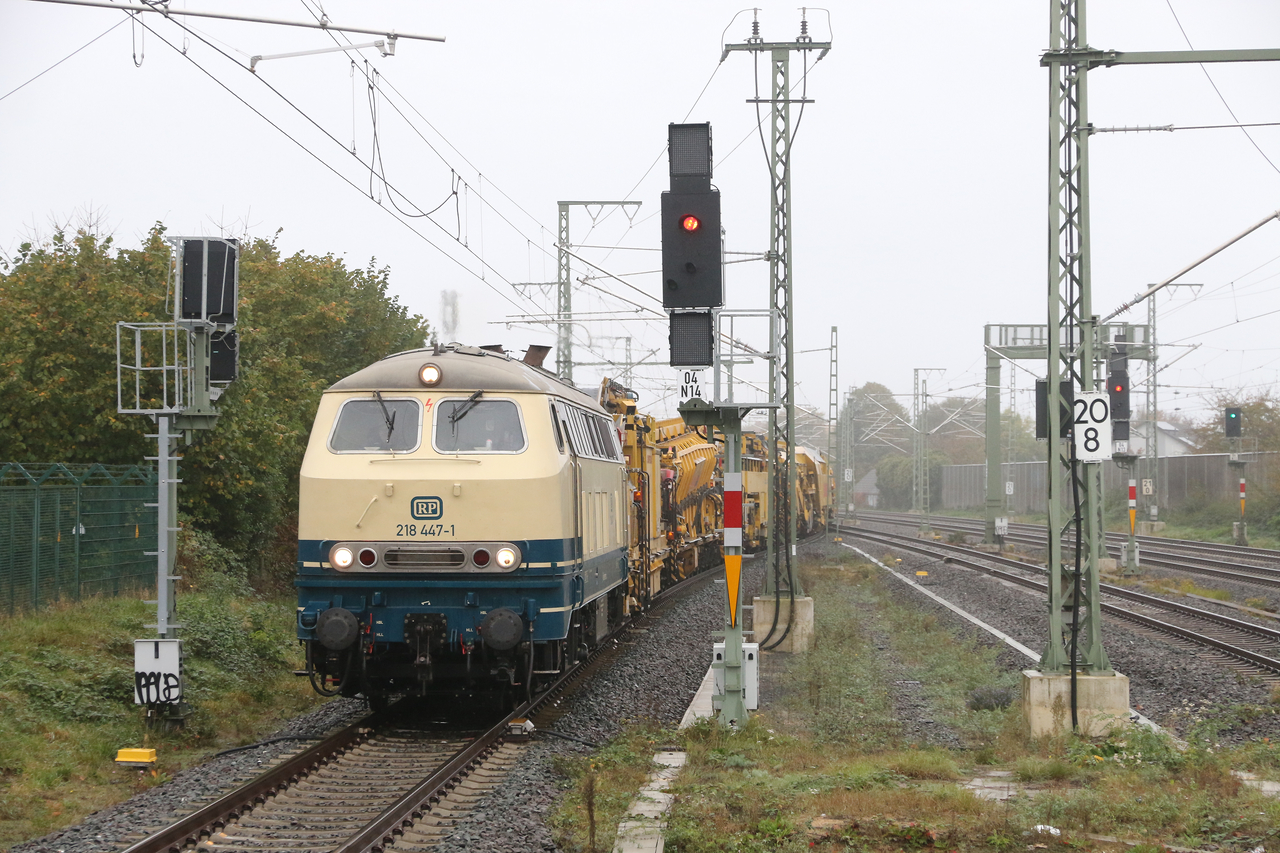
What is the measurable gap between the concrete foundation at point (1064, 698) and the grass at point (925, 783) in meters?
0.31

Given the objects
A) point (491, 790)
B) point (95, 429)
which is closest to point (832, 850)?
point (491, 790)

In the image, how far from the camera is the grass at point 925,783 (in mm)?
6871

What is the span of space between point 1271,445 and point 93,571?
48.3 meters

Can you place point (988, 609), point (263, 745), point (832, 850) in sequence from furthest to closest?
point (988, 609), point (263, 745), point (832, 850)

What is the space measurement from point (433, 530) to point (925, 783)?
4.57 metres

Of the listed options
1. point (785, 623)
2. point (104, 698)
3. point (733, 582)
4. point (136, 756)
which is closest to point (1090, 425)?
point (733, 582)

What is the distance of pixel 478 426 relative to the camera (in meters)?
10.8

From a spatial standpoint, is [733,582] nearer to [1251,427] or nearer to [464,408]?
[464,408]

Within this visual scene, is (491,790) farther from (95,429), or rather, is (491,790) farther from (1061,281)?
(95,429)

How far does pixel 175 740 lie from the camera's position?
410 inches

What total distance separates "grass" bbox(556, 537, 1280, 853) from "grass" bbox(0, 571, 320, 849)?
3.52 metres

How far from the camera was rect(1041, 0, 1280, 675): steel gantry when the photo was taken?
10.8 metres

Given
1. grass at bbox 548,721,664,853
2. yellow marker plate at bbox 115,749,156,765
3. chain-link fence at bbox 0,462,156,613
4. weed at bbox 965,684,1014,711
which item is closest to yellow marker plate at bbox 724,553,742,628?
grass at bbox 548,721,664,853

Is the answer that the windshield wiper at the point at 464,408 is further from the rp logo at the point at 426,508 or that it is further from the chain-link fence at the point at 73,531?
the chain-link fence at the point at 73,531
